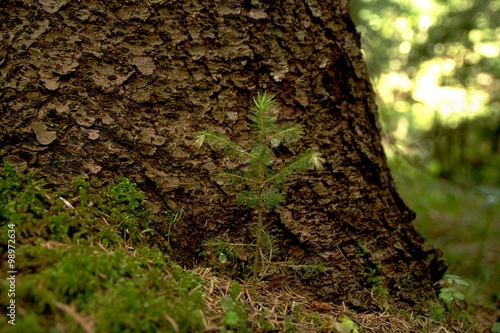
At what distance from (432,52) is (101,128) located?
7.15 m

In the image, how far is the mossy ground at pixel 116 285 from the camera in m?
1.13

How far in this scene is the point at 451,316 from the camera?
2.04 m

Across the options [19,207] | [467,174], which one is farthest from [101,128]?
[467,174]

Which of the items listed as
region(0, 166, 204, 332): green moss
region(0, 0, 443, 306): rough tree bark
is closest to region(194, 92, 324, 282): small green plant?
region(0, 0, 443, 306): rough tree bark

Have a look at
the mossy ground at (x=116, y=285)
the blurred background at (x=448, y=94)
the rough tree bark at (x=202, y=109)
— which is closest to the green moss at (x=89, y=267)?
the mossy ground at (x=116, y=285)

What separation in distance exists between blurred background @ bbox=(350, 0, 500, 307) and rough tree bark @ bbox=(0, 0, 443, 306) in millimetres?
2427

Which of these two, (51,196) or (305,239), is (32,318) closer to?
(51,196)

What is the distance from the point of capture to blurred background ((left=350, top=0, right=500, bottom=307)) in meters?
5.41

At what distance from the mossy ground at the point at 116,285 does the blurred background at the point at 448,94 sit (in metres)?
3.00

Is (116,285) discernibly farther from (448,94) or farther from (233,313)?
(448,94)

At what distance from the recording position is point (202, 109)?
1.82 meters

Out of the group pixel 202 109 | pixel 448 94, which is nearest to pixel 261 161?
pixel 202 109

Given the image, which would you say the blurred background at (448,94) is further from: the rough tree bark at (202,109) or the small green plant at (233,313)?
the small green plant at (233,313)

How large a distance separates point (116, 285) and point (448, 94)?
852cm
